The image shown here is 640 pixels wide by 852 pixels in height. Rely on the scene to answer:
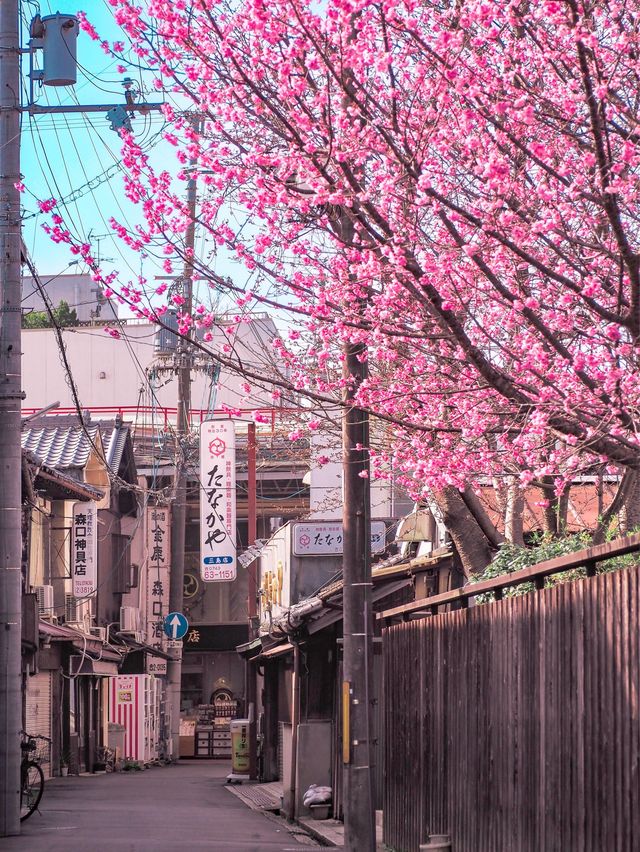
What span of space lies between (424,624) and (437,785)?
1.68 m

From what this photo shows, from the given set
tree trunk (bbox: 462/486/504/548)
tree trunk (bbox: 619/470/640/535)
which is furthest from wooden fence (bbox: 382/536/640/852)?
tree trunk (bbox: 619/470/640/535)

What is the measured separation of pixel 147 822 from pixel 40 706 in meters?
15.6

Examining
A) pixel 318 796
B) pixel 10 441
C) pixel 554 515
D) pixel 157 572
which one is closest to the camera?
pixel 554 515

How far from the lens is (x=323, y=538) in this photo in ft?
81.7

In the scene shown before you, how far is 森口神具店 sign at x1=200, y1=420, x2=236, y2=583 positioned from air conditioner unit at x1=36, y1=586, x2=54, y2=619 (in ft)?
14.8

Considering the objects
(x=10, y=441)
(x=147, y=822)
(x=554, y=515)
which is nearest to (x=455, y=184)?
(x=554, y=515)

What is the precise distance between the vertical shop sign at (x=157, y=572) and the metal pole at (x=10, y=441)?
2894 centimetres

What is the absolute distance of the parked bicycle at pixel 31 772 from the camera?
19.0 m

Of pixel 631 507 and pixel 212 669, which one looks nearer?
pixel 631 507

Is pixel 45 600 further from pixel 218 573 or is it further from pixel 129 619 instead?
pixel 129 619

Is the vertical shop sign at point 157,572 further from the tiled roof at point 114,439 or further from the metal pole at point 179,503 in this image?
the metal pole at point 179,503

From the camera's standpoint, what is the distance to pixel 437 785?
12148mm

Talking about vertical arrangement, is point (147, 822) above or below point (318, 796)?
below

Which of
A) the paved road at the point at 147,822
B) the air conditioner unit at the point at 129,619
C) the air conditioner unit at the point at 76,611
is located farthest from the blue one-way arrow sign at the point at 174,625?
the paved road at the point at 147,822
